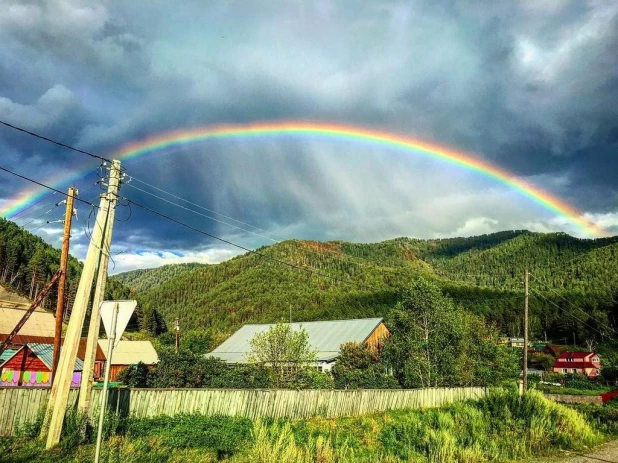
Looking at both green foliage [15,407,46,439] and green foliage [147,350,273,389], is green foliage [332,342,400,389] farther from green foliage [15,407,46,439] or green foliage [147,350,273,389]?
green foliage [15,407,46,439]

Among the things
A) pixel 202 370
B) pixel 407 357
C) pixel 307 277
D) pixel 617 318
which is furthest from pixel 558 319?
pixel 202 370

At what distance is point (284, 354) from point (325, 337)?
75.4 feet

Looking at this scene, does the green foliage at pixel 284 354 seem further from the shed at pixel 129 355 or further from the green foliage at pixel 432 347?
the shed at pixel 129 355

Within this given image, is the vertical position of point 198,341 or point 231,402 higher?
point 231,402

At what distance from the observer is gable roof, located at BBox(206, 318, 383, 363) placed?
48.9m

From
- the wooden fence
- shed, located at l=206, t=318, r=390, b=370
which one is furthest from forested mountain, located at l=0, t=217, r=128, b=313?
the wooden fence

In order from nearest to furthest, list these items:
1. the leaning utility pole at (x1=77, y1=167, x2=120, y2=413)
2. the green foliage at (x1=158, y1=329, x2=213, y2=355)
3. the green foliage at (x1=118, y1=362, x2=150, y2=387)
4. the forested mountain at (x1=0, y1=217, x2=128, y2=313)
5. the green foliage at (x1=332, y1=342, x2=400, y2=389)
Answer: the leaning utility pole at (x1=77, y1=167, x2=120, y2=413) < the green foliage at (x1=332, y1=342, x2=400, y2=389) < the green foliage at (x1=118, y1=362, x2=150, y2=387) < the green foliage at (x1=158, y1=329, x2=213, y2=355) < the forested mountain at (x1=0, y1=217, x2=128, y2=313)

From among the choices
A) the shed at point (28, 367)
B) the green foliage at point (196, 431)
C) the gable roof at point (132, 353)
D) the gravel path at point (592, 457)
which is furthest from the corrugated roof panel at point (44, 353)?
the gravel path at point (592, 457)

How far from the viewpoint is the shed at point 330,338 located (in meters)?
47.9

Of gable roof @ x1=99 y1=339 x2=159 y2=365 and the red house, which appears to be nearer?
gable roof @ x1=99 y1=339 x2=159 y2=365

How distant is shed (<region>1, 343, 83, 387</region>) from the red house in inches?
3235

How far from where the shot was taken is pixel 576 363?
274 feet

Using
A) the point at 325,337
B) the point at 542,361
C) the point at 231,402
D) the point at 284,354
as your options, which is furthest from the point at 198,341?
the point at 231,402

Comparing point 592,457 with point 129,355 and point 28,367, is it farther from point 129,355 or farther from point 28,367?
point 129,355
